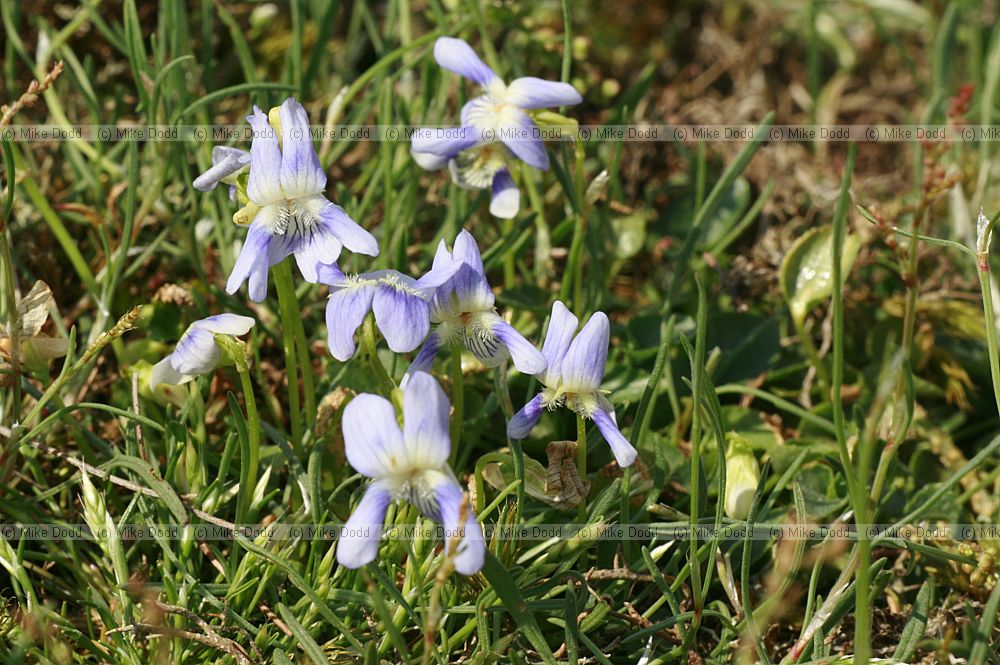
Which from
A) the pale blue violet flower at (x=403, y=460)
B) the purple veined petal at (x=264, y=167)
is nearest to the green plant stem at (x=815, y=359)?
the pale blue violet flower at (x=403, y=460)

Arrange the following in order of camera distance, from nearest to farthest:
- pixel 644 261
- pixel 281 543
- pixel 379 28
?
1. pixel 281 543
2. pixel 644 261
3. pixel 379 28

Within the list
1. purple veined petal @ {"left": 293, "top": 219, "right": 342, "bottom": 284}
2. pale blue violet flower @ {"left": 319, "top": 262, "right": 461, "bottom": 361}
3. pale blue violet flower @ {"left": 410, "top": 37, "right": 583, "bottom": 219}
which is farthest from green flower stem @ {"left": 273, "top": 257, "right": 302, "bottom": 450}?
pale blue violet flower @ {"left": 410, "top": 37, "right": 583, "bottom": 219}

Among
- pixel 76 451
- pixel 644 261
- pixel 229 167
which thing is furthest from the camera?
pixel 644 261

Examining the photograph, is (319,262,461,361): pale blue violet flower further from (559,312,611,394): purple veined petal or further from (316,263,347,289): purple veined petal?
(559,312,611,394): purple veined petal

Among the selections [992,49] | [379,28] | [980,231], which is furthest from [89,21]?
[992,49]

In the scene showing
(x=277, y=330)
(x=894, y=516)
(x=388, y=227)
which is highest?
(x=388, y=227)

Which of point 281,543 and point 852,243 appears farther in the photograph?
point 852,243

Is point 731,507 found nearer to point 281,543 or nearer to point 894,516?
point 894,516
